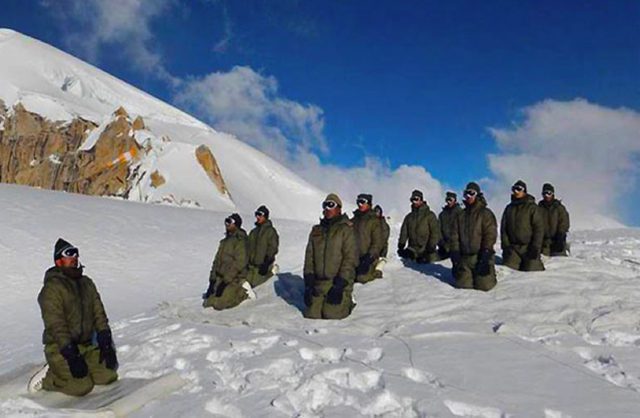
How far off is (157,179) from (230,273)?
6849 cm

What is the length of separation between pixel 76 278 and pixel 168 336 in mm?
2152

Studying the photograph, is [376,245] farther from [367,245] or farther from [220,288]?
[220,288]

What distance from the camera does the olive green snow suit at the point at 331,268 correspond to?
28.9ft

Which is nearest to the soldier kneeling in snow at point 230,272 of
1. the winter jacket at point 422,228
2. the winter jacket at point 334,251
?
the winter jacket at point 334,251

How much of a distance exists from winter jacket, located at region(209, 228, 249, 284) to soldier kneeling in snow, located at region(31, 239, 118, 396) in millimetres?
4054

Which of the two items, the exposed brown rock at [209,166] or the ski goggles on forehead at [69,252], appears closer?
the ski goggles on forehead at [69,252]

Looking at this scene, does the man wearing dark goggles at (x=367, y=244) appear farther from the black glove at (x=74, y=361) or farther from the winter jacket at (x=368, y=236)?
the black glove at (x=74, y=361)

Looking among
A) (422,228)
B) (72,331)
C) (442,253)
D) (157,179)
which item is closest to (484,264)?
(422,228)

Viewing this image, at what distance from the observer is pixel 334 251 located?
29.6 feet

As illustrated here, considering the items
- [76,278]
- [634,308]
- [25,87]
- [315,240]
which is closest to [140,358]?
[76,278]

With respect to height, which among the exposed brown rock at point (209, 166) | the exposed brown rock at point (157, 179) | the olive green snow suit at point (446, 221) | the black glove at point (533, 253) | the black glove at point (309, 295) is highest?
the exposed brown rock at point (209, 166)

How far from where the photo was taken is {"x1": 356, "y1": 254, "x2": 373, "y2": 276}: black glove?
11.5m

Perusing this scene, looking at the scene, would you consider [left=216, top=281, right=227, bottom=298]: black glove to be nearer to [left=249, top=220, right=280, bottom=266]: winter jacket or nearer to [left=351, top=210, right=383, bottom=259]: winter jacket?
[left=249, top=220, right=280, bottom=266]: winter jacket

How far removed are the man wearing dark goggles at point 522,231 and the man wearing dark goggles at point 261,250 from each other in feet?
16.3
